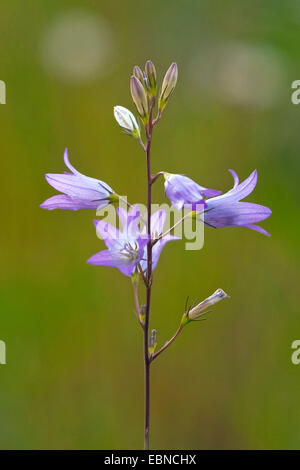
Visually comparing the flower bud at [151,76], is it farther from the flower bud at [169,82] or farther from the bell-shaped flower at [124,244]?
the bell-shaped flower at [124,244]

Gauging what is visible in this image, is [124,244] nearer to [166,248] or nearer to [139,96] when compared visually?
[139,96]

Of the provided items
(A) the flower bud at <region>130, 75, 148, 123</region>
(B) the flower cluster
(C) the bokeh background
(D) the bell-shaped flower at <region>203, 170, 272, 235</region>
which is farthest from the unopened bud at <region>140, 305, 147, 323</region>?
(C) the bokeh background

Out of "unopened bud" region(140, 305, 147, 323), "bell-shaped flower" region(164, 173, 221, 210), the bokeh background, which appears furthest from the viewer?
the bokeh background

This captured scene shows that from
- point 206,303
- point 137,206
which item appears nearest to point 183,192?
point 137,206

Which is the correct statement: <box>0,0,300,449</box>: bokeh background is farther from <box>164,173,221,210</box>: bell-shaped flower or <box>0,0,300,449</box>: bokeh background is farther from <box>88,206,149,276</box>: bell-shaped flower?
<box>164,173,221,210</box>: bell-shaped flower

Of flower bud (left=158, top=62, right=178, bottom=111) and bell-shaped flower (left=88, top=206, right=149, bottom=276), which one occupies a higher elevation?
flower bud (left=158, top=62, right=178, bottom=111)
